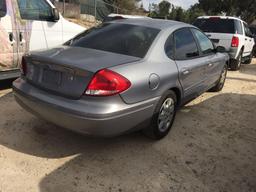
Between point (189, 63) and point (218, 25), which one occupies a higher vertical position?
point (218, 25)

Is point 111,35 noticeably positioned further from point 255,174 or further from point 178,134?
point 255,174

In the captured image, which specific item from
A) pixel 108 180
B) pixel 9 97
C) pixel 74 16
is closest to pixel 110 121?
pixel 108 180

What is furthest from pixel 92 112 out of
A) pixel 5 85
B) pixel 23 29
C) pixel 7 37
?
pixel 5 85

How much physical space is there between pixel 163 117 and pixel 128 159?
78cm

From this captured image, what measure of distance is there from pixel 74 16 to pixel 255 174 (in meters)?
19.6

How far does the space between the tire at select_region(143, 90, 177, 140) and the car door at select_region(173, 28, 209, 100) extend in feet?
1.12

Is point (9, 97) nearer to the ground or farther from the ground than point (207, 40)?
nearer to the ground

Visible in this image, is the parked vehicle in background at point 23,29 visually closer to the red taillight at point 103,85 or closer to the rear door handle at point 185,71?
the red taillight at point 103,85

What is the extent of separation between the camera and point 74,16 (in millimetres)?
21125

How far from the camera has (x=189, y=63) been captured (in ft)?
14.2

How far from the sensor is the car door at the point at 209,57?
16.3 feet

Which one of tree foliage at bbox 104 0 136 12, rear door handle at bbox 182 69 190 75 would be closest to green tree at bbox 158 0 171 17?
tree foliage at bbox 104 0 136 12

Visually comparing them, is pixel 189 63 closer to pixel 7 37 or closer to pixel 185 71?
pixel 185 71

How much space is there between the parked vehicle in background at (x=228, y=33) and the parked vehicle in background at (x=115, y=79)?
5.06 metres
